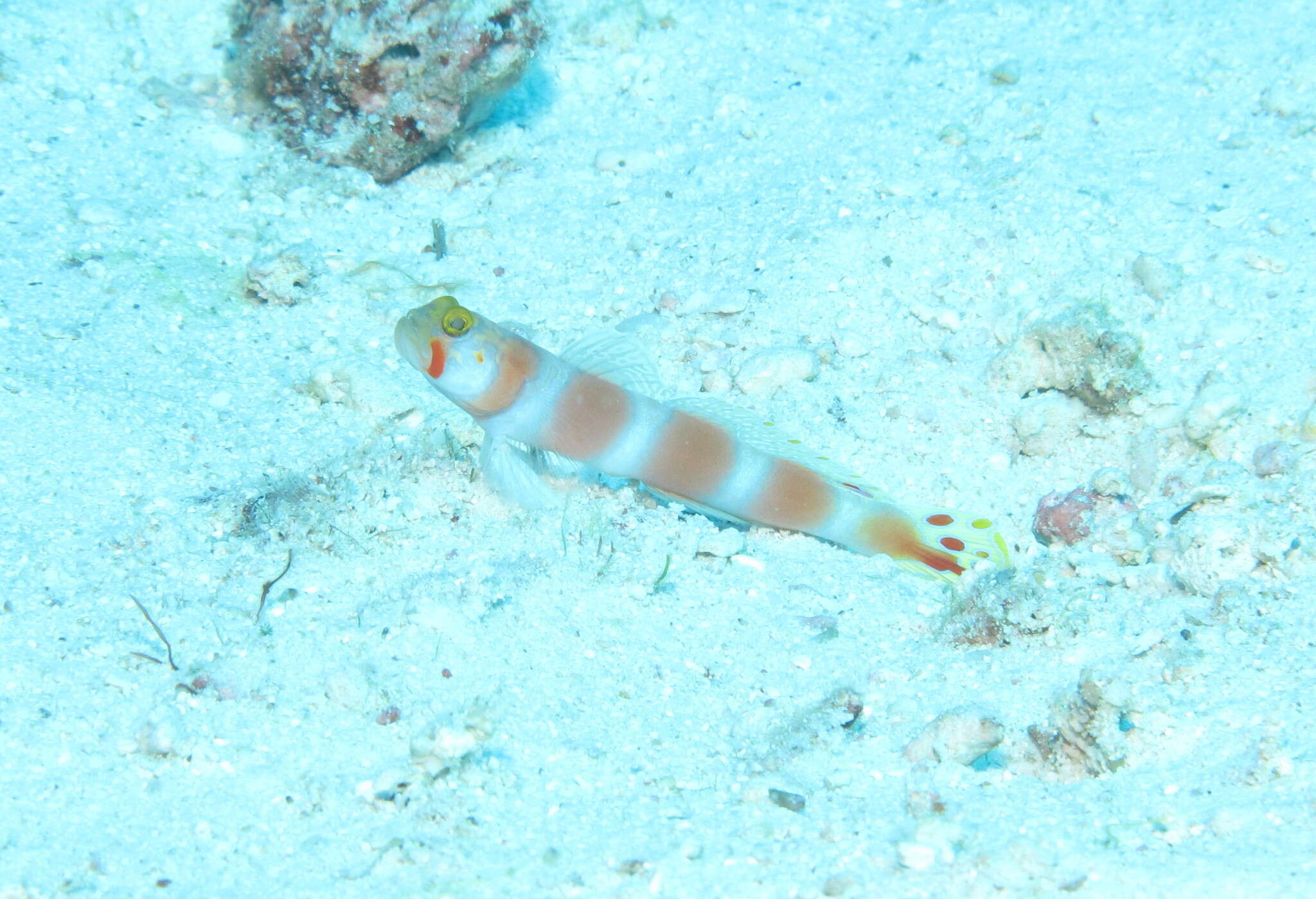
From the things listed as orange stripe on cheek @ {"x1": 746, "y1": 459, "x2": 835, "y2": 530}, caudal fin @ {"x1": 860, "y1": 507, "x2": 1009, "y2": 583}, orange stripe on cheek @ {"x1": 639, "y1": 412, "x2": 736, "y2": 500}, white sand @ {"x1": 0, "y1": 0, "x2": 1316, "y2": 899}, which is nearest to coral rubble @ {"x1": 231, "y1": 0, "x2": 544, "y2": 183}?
white sand @ {"x1": 0, "y1": 0, "x2": 1316, "y2": 899}

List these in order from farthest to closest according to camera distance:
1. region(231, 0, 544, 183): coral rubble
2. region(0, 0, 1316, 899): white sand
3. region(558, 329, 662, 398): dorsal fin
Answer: region(231, 0, 544, 183): coral rubble < region(558, 329, 662, 398): dorsal fin < region(0, 0, 1316, 899): white sand

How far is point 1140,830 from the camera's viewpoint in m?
1.89

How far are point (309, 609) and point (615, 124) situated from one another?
126 inches

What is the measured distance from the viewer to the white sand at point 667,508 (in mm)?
2008

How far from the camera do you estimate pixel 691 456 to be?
2.99 meters

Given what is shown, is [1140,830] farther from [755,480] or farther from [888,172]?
[888,172]

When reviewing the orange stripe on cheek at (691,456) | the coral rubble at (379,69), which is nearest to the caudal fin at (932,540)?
the orange stripe on cheek at (691,456)

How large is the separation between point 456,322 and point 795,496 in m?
1.28

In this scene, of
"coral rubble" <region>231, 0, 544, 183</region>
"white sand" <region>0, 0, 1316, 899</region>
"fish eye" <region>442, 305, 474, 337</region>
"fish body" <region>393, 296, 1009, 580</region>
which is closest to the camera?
"white sand" <region>0, 0, 1316, 899</region>

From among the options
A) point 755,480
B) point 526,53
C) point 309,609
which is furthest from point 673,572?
point 526,53

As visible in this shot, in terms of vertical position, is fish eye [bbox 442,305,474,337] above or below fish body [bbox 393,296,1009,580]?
above

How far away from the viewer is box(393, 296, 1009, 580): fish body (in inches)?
115

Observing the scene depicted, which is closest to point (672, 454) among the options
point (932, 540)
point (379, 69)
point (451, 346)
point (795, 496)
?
point (795, 496)

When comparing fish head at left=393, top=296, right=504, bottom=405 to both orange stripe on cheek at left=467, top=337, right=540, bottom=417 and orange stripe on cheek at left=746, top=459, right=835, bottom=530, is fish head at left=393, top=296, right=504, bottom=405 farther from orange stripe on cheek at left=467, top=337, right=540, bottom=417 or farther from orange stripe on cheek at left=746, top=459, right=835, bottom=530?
orange stripe on cheek at left=746, top=459, right=835, bottom=530
